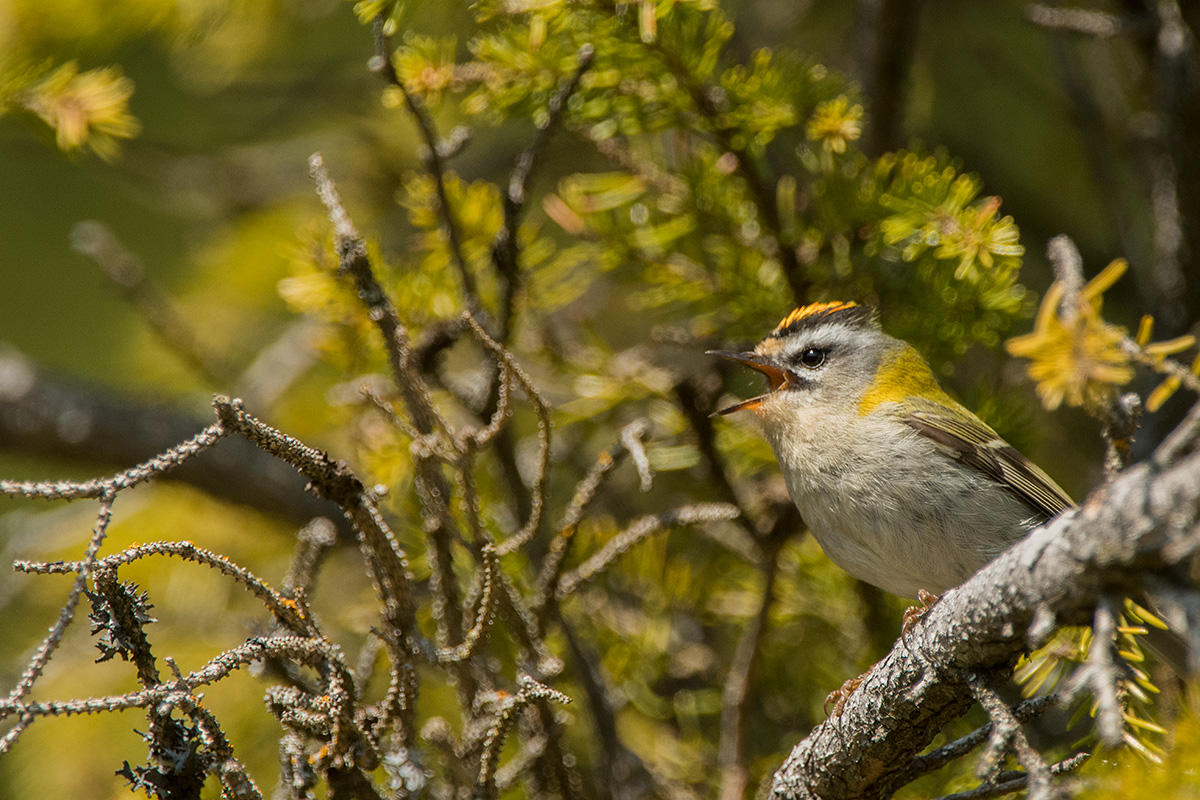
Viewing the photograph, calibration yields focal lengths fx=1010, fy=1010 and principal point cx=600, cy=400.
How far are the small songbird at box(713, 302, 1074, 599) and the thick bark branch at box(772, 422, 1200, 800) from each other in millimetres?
423

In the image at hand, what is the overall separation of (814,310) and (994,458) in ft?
1.45

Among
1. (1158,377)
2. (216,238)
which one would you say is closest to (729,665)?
(1158,377)

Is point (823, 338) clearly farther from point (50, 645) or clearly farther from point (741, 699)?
point (50, 645)

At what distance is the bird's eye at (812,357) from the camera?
6.90ft

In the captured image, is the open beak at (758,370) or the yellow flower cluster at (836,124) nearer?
the yellow flower cluster at (836,124)

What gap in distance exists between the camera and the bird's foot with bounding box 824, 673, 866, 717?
135 centimetres

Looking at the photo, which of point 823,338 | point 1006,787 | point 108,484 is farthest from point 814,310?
point 108,484

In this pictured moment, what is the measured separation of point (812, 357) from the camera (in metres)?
2.12

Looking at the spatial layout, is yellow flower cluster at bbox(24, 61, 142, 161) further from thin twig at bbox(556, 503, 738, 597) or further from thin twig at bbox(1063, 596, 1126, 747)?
thin twig at bbox(1063, 596, 1126, 747)

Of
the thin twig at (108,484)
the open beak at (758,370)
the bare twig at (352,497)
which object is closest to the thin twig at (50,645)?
the thin twig at (108,484)

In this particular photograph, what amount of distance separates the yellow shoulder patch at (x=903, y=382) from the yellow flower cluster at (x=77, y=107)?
5.04 ft

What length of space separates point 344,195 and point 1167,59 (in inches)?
89.4

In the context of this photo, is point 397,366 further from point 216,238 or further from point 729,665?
point 216,238

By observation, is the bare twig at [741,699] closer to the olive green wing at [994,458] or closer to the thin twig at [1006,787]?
the olive green wing at [994,458]
